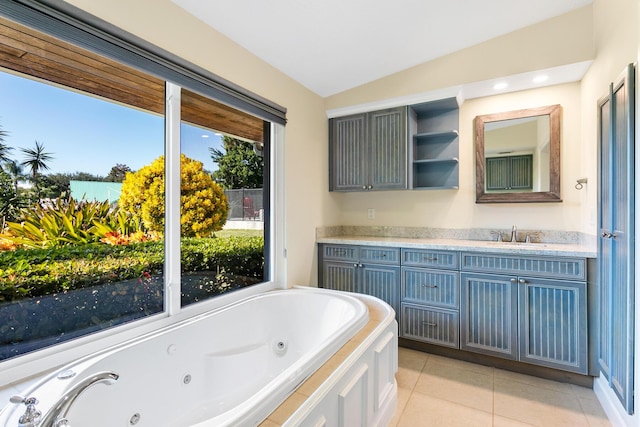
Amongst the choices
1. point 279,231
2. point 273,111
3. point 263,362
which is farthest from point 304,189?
point 263,362

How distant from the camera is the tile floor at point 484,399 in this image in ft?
6.15

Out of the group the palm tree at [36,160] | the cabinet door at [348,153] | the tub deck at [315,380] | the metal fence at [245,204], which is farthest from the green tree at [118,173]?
the cabinet door at [348,153]

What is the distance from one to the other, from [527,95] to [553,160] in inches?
24.0

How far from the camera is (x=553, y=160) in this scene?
2.65 m

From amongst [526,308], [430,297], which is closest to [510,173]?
[526,308]

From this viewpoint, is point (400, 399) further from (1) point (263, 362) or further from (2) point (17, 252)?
(2) point (17, 252)

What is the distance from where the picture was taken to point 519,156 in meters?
2.77

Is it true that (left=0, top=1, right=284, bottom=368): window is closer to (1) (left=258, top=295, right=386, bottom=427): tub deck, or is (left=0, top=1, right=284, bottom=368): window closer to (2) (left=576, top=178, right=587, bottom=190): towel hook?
(1) (left=258, top=295, right=386, bottom=427): tub deck

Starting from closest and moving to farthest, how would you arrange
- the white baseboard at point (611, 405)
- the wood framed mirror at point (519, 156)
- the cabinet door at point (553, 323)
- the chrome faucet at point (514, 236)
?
the white baseboard at point (611, 405) < the cabinet door at point (553, 323) < the wood framed mirror at point (519, 156) < the chrome faucet at point (514, 236)

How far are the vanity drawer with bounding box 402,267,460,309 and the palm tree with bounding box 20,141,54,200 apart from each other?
96.1 inches

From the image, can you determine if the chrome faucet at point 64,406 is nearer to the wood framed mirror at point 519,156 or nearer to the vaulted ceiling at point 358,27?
the vaulted ceiling at point 358,27

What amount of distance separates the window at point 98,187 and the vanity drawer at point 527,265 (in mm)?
1909

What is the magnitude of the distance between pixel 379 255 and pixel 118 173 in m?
2.06

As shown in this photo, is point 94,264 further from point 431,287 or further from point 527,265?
point 527,265
